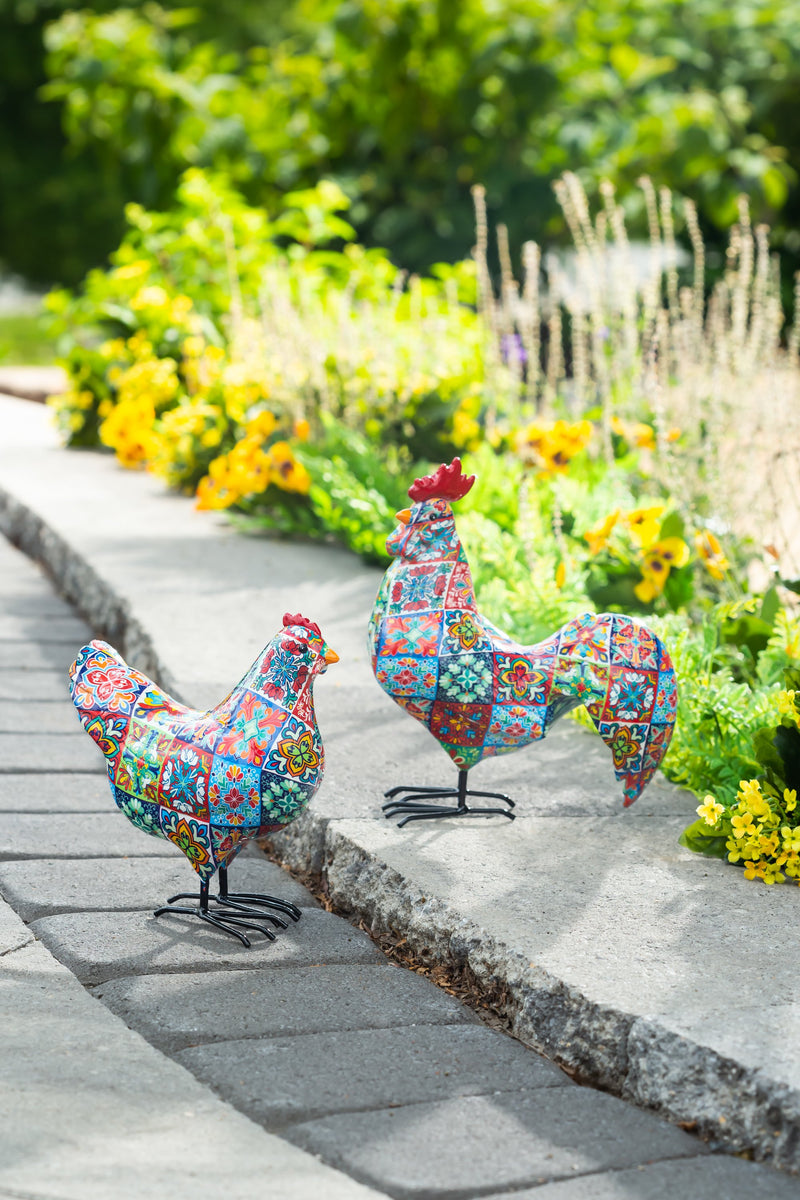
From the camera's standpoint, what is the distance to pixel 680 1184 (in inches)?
71.9

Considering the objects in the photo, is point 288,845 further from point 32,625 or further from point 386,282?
point 386,282

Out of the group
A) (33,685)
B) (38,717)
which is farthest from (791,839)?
(33,685)

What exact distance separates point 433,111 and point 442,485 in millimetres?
7230

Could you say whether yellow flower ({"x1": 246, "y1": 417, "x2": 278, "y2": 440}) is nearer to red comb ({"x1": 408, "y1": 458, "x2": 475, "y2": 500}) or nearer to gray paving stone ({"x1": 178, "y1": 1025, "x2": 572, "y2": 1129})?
red comb ({"x1": 408, "y1": 458, "x2": 475, "y2": 500})

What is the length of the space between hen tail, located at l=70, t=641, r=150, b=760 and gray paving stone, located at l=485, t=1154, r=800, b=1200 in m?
1.12

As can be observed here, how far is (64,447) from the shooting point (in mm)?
7660

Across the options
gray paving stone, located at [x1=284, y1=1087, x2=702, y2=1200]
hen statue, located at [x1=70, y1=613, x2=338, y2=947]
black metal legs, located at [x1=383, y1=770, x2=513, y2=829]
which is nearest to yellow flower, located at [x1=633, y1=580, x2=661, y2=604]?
black metal legs, located at [x1=383, y1=770, x2=513, y2=829]

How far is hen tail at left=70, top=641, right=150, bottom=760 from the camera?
2525 mm

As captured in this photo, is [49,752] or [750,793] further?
[49,752]

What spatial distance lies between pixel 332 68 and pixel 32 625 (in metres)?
6.00

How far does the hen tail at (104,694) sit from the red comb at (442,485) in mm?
700

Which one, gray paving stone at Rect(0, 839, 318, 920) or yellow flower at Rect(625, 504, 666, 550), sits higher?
yellow flower at Rect(625, 504, 666, 550)

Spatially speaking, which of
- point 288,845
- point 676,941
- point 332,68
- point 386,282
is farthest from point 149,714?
point 332,68

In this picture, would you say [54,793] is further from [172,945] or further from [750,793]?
[750,793]
